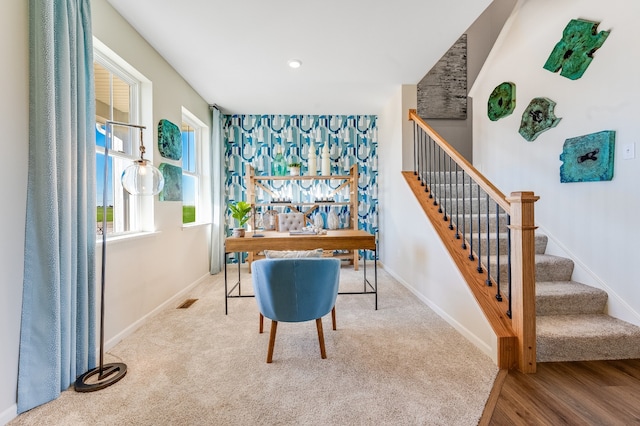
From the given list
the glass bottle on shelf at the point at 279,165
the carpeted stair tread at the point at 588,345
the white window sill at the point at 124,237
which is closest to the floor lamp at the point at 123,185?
the white window sill at the point at 124,237

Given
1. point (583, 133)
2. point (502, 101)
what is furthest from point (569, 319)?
point (502, 101)

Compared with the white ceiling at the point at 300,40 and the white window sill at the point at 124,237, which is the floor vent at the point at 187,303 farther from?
the white ceiling at the point at 300,40

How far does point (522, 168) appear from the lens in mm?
3273

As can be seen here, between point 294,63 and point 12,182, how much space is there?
266cm

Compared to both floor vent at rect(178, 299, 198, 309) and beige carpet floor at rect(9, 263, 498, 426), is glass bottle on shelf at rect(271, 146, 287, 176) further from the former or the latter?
beige carpet floor at rect(9, 263, 498, 426)

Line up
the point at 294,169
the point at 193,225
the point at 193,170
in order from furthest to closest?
the point at 294,169 < the point at 193,170 < the point at 193,225

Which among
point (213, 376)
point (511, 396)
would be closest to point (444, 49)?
point (511, 396)

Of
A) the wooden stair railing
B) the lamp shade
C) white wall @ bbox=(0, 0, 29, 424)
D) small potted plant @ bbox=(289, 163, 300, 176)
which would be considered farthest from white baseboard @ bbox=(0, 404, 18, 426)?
small potted plant @ bbox=(289, 163, 300, 176)

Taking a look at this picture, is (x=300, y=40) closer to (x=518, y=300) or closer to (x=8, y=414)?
(x=518, y=300)

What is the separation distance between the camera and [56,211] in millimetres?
1604

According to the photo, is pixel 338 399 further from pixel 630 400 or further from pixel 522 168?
pixel 522 168

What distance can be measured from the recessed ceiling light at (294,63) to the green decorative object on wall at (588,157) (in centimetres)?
280

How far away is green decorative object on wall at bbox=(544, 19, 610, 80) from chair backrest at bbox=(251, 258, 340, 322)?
2.80 m

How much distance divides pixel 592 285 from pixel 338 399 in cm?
242
